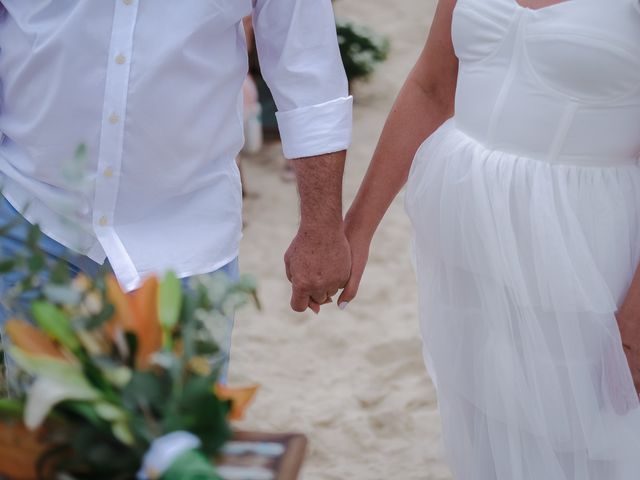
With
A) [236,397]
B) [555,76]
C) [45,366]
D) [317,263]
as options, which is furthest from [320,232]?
[45,366]

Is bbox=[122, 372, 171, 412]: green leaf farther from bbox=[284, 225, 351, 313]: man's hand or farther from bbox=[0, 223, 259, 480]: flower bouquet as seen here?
bbox=[284, 225, 351, 313]: man's hand

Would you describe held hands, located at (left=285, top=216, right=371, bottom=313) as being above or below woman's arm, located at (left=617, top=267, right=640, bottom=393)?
below

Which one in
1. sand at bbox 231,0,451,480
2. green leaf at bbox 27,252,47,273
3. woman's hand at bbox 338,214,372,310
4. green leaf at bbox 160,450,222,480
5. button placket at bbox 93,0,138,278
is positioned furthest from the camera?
sand at bbox 231,0,451,480

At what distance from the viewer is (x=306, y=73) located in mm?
1930

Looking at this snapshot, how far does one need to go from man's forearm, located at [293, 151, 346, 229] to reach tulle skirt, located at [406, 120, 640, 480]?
15 centimetres

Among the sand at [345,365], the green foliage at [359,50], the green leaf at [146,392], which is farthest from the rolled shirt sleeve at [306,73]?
the green foliage at [359,50]

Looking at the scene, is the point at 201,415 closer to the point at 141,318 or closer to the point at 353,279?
the point at 141,318

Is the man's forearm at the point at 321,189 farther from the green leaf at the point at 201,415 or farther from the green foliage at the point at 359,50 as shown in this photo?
the green foliage at the point at 359,50

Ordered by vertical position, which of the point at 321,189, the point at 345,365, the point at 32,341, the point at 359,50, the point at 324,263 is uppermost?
the point at 32,341

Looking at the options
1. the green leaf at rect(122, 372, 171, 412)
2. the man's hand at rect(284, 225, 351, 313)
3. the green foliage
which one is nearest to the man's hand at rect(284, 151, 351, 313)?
the man's hand at rect(284, 225, 351, 313)

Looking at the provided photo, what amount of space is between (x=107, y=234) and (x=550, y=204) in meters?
0.79

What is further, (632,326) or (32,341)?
(632,326)

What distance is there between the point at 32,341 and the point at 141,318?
0.35 feet

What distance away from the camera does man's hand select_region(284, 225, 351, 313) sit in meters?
1.97
